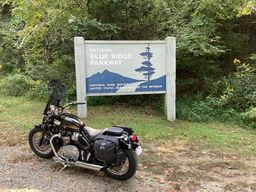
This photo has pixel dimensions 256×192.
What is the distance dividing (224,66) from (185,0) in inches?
92.1

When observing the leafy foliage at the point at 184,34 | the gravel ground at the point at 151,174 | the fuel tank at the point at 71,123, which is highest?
the leafy foliage at the point at 184,34

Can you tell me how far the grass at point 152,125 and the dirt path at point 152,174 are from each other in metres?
0.64

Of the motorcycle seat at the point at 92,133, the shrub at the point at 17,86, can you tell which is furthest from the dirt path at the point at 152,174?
the shrub at the point at 17,86

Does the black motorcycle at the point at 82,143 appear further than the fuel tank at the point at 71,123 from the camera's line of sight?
No

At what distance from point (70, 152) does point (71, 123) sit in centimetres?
39

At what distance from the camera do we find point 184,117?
771 cm

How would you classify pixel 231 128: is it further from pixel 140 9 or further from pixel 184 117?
pixel 140 9

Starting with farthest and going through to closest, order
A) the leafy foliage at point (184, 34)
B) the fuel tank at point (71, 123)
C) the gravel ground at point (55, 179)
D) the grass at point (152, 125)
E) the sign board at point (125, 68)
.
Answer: the leafy foliage at point (184, 34) → the sign board at point (125, 68) → the grass at point (152, 125) → the fuel tank at point (71, 123) → the gravel ground at point (55, 179)

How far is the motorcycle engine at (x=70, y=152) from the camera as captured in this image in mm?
4676

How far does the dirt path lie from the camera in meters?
4.39

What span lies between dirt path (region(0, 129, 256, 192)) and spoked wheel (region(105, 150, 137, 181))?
9 centimetres

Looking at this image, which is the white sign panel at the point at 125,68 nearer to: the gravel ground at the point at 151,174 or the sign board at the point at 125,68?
the sign board at the point at 125,68

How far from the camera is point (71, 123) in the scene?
4711 mm

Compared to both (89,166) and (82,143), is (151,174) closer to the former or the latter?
(89,166)
